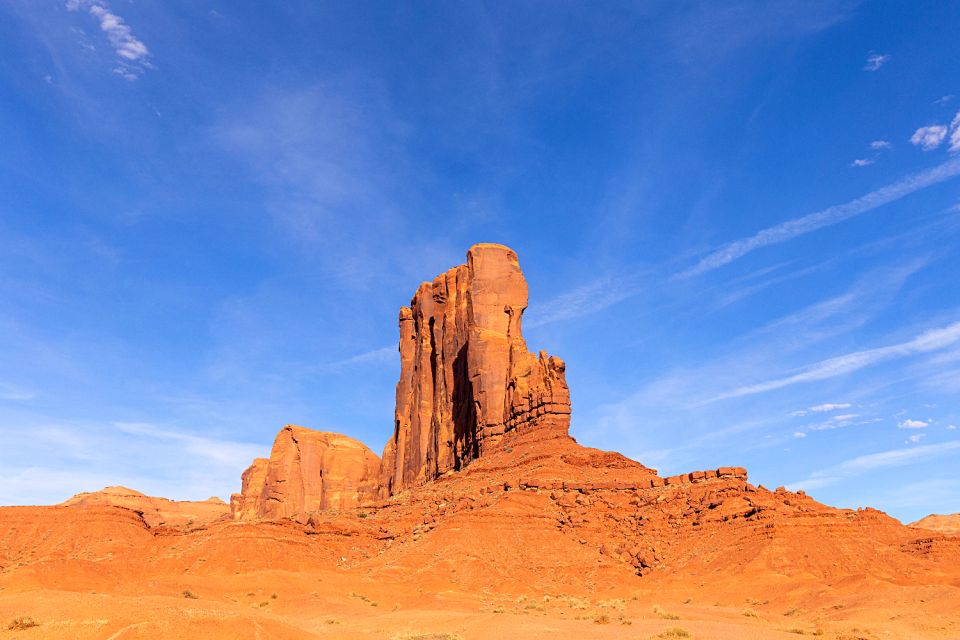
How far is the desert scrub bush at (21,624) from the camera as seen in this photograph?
19391mm

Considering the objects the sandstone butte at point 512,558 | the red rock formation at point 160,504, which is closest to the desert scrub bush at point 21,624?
the sandstone butte at point 512,558

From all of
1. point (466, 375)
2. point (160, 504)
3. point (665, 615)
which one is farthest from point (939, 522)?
point (160, 504)

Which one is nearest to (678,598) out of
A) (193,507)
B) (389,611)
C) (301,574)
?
(389,611)

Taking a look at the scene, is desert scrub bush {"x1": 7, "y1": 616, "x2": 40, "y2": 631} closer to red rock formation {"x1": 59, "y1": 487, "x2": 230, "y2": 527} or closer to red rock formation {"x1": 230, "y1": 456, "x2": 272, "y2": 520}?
red rock formation {"x1": 230, "y1": 456, "x2": 272, "y2": 520}

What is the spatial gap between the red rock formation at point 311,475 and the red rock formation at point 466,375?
19073 millimetres

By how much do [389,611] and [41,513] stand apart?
1529 inches

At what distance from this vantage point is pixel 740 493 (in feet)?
188

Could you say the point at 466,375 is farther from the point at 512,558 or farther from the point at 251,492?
the point at 251,492

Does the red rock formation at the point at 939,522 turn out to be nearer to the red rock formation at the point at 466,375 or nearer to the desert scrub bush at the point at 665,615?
the red rock formation at the point at 466,375

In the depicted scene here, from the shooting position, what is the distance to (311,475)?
412 feet

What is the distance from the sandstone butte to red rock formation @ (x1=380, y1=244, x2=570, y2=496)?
36 cm

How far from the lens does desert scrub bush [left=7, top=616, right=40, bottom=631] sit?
19391 millimetres

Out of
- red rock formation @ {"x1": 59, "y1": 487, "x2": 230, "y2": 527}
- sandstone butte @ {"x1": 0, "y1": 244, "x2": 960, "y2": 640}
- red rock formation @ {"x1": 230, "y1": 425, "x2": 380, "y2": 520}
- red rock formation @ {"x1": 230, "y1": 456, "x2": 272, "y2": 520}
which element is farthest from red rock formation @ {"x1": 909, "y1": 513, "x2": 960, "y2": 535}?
red rock formation @ {"x1": 59, "y1": 487, "x2": 230, "y2": 527}

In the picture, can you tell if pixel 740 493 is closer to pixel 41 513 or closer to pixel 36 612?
pixel 36 612
